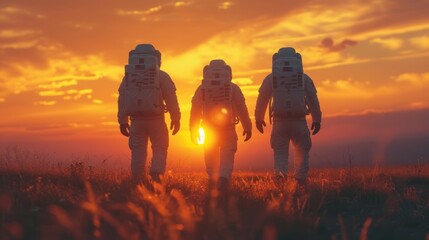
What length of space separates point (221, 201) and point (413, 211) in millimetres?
2836

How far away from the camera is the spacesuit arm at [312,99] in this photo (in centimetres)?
1440

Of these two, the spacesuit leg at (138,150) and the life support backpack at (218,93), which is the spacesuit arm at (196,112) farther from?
the spacesuit leg at (138,150)

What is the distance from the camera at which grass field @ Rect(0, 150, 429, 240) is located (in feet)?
24.4

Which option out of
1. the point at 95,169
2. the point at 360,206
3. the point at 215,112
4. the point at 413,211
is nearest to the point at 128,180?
the point at 95,169

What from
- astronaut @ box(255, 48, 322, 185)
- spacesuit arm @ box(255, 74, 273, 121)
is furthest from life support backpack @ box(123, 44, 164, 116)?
astronaut @ box(255, 48, 322, 185)

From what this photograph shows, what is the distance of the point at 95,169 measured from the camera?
13.9m

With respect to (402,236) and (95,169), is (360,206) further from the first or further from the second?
(95,169)

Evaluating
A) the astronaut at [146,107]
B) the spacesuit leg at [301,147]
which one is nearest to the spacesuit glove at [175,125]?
the astronaut at [146,107]

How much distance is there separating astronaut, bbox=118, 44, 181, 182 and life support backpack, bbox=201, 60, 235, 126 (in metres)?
0.68

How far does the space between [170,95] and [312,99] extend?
3092 mm

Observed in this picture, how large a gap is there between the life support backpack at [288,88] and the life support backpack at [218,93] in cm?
99

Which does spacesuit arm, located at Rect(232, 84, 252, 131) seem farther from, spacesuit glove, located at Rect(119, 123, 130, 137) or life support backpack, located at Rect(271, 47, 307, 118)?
spacesuit glove, located at Rect(119, 123, 130, 137)

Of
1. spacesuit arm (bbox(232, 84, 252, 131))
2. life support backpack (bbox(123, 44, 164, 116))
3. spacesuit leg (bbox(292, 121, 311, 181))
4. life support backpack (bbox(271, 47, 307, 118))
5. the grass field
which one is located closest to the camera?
the grass field

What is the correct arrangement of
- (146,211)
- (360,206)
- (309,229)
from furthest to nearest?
(360,206) < (146,211) < (309,229)
